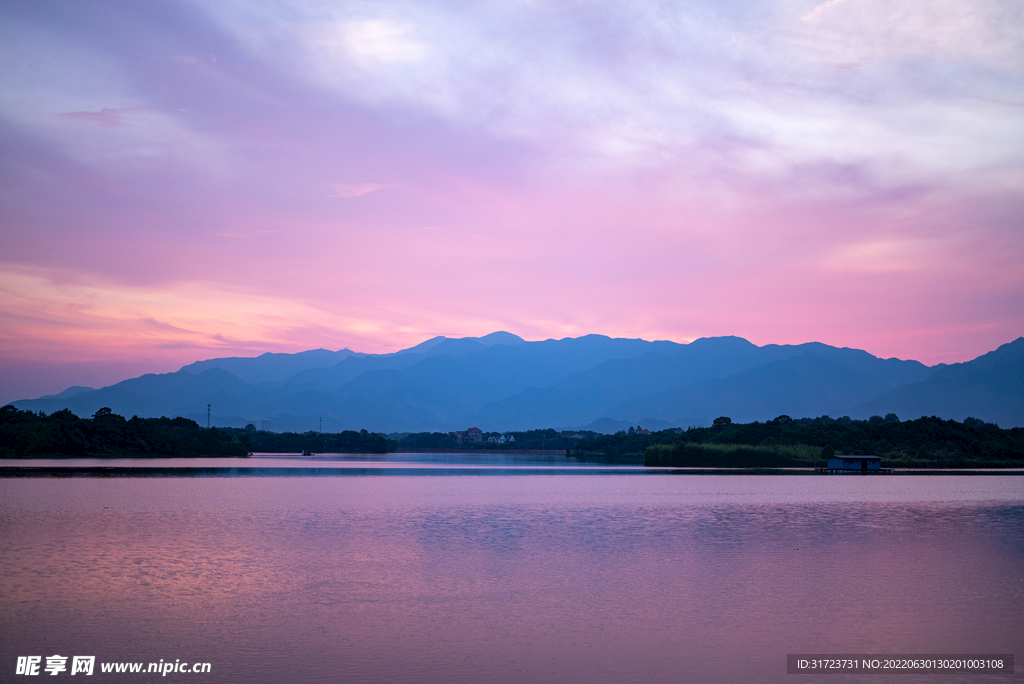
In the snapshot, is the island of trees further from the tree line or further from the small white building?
the small white building

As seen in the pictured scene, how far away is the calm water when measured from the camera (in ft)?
54.7

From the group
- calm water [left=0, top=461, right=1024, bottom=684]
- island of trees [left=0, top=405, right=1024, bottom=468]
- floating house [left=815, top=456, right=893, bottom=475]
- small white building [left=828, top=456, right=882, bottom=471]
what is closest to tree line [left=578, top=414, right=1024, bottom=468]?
island of trees [left=0, top=405, right=1024, bottom=468]

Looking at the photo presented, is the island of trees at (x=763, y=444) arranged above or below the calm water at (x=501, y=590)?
above

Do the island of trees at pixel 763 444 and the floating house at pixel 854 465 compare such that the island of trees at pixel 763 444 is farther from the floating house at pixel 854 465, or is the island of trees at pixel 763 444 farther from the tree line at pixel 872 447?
the floating house at pixel 854 465

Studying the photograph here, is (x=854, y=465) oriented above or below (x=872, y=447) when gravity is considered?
below

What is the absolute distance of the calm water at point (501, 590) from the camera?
1667 centimetres

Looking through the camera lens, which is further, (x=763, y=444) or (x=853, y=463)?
(x=763, y=444)

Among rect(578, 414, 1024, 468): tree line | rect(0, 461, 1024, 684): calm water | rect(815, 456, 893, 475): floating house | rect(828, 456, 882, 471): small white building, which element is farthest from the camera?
rect(578, 414, 1024, 468): tree line

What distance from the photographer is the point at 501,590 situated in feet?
77.5

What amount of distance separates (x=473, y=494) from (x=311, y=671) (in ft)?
166

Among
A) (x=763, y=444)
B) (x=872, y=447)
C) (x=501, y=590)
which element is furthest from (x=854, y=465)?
(x=501, y=590)

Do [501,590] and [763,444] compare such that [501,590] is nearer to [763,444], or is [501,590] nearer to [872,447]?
[763,444]

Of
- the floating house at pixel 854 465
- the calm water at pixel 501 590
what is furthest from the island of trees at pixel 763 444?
the calm water at pixel 501 590

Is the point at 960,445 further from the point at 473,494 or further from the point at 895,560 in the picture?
the point at 895,560
